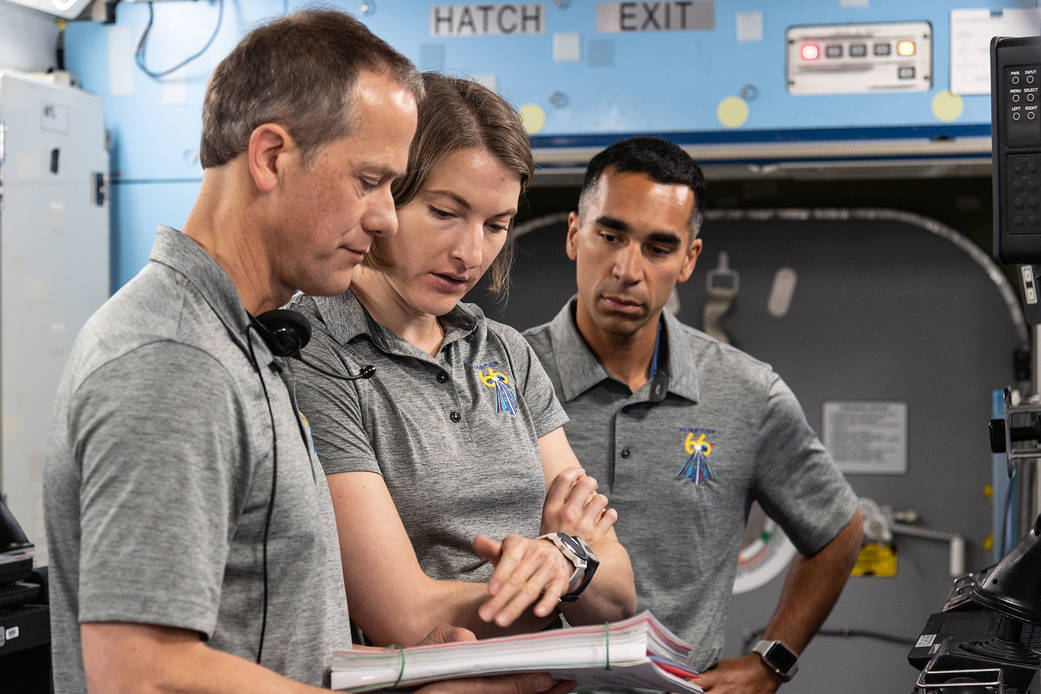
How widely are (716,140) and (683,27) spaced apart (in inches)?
12.1

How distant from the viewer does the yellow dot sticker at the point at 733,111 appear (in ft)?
9.22

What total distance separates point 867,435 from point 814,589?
1399mm

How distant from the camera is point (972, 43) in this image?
2719mm

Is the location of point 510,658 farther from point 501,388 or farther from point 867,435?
point 867,435

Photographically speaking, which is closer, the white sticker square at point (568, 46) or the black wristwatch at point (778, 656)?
the black wristwatch at point (778, 656)

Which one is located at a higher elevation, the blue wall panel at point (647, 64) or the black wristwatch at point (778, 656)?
the blue wall panel at point (647, 64)

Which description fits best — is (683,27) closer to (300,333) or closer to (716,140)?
(716,140)

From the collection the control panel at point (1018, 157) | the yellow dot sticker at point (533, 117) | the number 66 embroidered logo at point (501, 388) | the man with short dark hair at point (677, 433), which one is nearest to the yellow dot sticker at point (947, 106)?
the man with short dark hair at point (677, 433)

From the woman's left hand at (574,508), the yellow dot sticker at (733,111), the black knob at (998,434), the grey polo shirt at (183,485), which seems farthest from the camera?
the yellow dot sticker at (733,111)

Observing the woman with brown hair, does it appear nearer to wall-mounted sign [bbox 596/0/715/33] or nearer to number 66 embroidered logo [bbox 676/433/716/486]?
number 66 embroidered logo [bbox 676/433/716/486]

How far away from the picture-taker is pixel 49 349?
289 cm

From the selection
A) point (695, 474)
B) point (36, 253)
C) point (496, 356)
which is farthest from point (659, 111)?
point (36, 253)

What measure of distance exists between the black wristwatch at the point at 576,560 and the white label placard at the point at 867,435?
2255mm

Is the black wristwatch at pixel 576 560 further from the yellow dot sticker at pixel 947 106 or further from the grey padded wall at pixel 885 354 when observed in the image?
the grey padded wall at pixel 885 354
